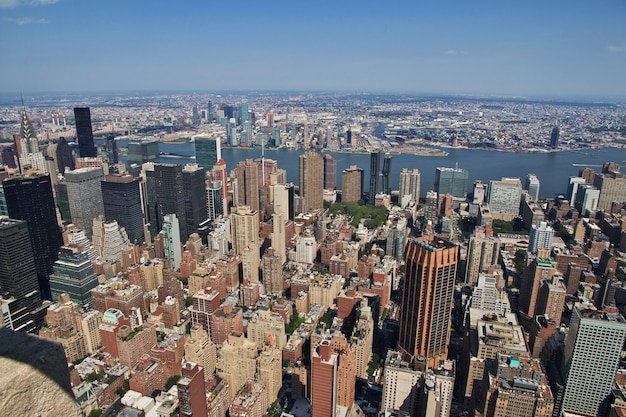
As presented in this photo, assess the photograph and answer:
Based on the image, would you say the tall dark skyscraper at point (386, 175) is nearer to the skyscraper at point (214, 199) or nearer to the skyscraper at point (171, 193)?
the skyscraper at point (214, 199)

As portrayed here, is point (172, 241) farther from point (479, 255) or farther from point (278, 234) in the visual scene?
point (479, 255)

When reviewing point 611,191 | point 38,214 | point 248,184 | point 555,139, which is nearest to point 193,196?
point 248,184

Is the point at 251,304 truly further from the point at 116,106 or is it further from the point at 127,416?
the point at 116,106

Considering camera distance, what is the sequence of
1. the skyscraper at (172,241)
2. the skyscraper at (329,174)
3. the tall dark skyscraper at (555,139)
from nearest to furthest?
1. the skyscraper at (172,241)
2. the skyscraper at (329,174)
3. the tall dark skyscraper at (555,139)

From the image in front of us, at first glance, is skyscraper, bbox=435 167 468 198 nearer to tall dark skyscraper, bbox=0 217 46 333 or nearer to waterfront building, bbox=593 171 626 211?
waterfront building, bbox=593 171 626 211

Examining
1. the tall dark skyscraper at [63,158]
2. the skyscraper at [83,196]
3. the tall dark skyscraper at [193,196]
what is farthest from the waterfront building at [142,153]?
the tall dark skyscraper at [193,196]

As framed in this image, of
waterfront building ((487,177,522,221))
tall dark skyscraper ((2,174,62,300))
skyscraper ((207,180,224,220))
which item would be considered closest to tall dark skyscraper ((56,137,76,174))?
skyscraper ((207,180,224,220))

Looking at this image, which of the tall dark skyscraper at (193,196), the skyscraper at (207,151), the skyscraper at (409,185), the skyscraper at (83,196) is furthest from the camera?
the skyscraper at (207,151)
